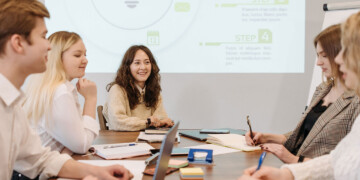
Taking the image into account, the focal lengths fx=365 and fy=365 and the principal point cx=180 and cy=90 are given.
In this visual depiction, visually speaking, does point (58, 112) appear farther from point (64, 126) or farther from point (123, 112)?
point (123, 112)

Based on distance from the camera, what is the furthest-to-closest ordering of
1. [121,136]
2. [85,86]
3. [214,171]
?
1. [121,136]
2. [85,86]
3. [214,171]

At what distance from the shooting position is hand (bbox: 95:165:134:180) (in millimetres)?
1330

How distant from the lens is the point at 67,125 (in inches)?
66.8

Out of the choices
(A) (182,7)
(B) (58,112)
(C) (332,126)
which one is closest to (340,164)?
(C) (332,126)

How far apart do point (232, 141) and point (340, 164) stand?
0.82 metres

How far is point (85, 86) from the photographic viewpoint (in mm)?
2039

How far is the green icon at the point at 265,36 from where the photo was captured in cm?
365

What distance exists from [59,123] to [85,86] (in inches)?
15.1

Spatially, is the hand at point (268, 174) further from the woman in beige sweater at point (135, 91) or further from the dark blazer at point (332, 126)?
the woman in beige sweater at point (135, 91)

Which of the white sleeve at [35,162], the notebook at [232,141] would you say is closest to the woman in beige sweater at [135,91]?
the notebook at [232,141]

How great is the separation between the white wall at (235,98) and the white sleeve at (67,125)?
2118mm

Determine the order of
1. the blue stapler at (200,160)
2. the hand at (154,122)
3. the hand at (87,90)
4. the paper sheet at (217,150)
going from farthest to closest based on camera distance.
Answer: the hand at (154,122), the hand at (87,90), the paper sheet at (217,150), the blue stapler at (200,160)

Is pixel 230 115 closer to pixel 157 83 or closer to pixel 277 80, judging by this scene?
pixel 277 80

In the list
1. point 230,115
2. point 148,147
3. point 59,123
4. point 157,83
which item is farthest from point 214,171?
point 230,115
